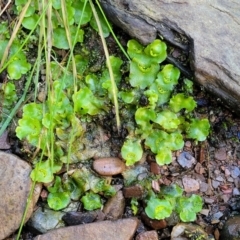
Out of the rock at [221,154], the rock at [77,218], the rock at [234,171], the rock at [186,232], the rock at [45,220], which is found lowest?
the rock at [45,220]

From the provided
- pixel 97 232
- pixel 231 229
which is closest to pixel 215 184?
pixel 231 229

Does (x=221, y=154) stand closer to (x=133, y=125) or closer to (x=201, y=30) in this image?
(x=133, y=125)

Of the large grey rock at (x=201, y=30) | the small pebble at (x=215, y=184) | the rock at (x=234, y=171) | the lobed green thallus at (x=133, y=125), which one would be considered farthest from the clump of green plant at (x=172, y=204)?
the large grey rock at (x=201, y=30)

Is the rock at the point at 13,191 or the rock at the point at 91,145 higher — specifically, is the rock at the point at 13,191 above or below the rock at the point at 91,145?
below

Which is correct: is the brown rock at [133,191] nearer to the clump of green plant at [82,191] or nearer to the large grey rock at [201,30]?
the clump of green plant at [82,191]

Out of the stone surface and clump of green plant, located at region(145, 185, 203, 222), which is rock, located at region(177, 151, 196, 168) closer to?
clump of green plant, located at region(145, 185, 203, 222)

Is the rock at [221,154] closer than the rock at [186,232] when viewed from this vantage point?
No

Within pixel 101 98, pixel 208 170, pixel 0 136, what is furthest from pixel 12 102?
pixel 208 170
